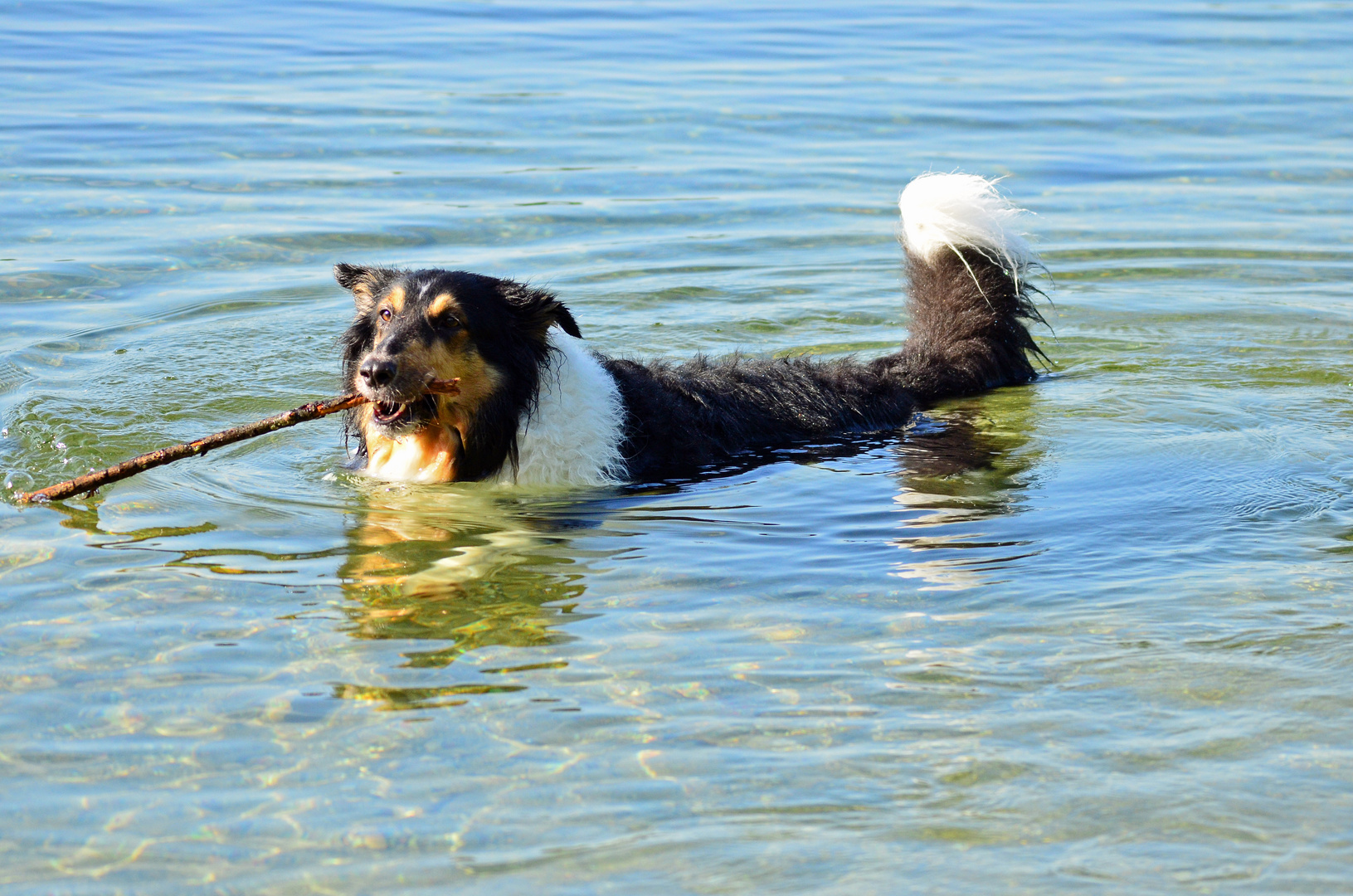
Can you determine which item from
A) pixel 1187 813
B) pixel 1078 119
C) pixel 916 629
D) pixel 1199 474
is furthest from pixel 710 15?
pixel 1187 813

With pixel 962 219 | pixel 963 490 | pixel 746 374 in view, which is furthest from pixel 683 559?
pixel 962 219

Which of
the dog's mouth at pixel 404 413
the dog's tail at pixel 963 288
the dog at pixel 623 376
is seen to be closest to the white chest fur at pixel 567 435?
the dog at pixel 623 376

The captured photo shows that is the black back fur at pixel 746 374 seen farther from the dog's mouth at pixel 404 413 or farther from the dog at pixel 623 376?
the dog's mouth at pixel 404 413

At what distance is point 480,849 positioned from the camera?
153 inches

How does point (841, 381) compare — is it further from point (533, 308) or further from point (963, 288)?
point (533, 308)

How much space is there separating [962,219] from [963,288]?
17.4 inches

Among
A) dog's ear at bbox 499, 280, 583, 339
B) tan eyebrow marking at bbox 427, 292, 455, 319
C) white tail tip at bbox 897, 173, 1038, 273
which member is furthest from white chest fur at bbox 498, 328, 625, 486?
white tail tip at bbox 897, 173, 1038, 273

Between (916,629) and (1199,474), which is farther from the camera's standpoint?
(1199,474)

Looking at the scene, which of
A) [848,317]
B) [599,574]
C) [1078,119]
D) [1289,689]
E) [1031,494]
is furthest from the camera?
[1078,119]

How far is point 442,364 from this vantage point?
6535 mm

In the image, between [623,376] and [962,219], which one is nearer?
[623,376]

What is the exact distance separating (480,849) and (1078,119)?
13.7 metres

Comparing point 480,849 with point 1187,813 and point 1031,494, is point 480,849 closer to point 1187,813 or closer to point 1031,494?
point 1187,813

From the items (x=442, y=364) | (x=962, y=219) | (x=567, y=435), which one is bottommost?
(x=567, y=435)
